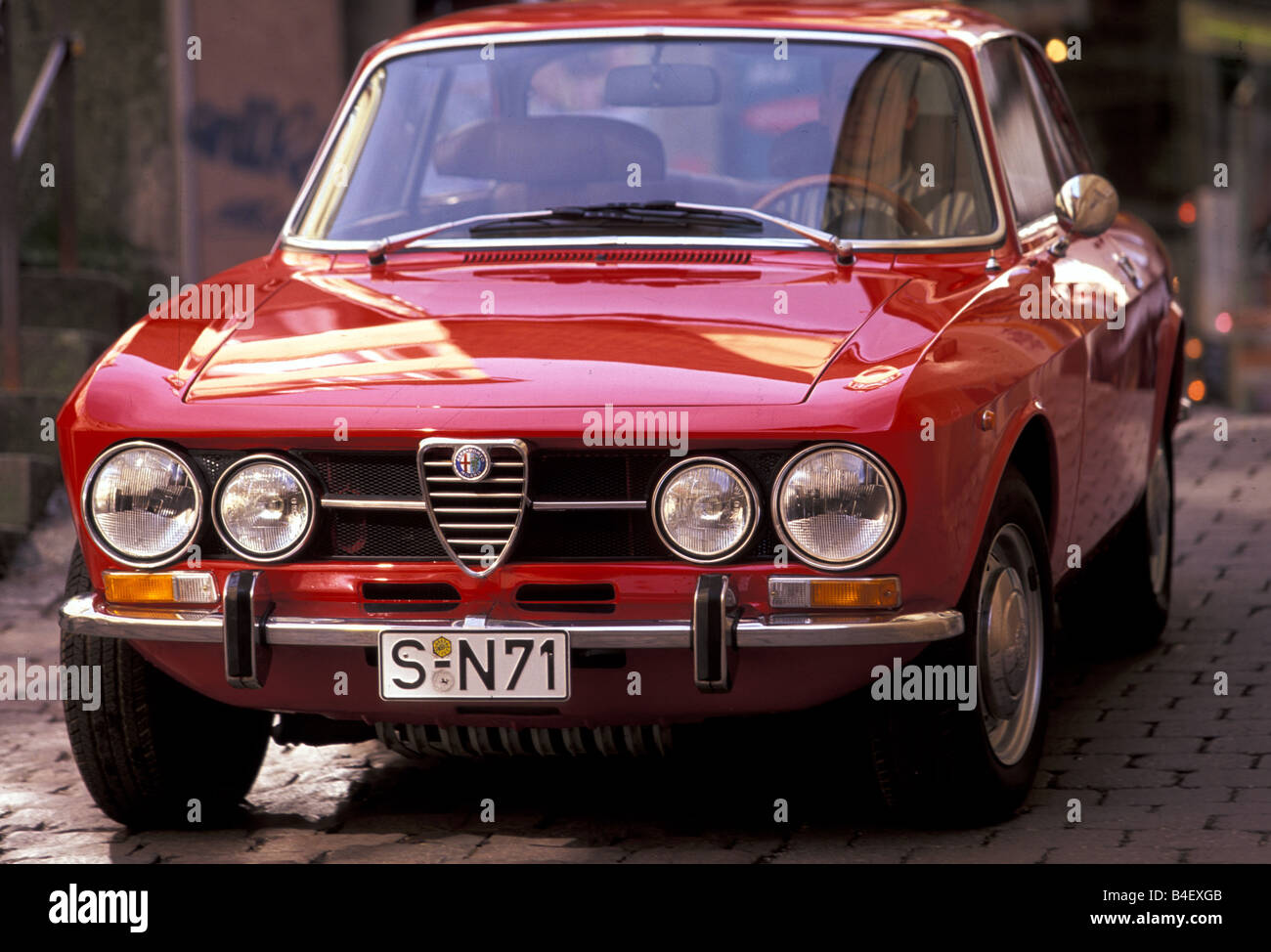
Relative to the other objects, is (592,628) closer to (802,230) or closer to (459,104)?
(802,230)

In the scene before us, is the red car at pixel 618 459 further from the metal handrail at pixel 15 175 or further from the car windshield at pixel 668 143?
the metal handrail at pixel 15 175

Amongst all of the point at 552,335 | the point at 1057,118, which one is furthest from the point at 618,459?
the point at 1057,118

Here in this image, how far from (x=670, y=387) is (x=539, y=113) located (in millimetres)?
1626

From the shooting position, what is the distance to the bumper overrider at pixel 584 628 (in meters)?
4.32

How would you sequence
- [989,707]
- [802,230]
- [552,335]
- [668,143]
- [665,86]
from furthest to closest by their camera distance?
[665,86] → [668,143] → [802,230] → [989,707] → [552,335]

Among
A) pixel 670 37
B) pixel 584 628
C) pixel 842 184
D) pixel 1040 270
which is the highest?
pixel 670 37

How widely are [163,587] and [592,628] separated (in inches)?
36.3

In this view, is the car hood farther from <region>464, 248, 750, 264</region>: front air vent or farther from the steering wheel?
the steering wheel

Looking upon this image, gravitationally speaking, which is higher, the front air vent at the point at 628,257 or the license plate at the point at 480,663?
the front air vent at the point at 628,257

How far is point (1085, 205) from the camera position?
19.0 ft

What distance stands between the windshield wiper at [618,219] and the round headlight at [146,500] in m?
1.07

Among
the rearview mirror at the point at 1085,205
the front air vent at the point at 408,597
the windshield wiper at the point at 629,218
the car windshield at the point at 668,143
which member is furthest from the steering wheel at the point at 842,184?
the front air vent at the point at 408,597

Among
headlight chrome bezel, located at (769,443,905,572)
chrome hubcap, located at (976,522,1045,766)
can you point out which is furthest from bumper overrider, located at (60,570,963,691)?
chrome hubcap, located at (976,522,1045,766)
